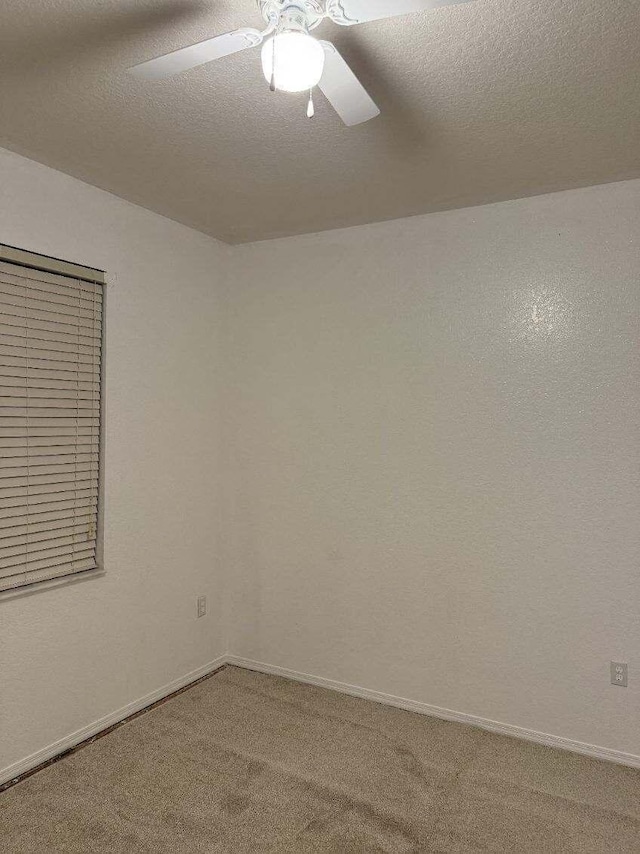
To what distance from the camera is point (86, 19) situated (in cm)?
171

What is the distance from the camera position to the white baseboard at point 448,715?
2783 mm

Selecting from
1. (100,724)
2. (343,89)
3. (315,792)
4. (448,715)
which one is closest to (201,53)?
(343,89)

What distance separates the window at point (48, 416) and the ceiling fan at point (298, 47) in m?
1.37

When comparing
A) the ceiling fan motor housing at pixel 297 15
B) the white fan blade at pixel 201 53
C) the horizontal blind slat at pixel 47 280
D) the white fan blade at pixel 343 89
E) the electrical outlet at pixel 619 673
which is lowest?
the electrical outlet at pixel 619 673

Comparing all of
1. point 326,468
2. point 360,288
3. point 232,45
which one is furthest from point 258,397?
point 232,45

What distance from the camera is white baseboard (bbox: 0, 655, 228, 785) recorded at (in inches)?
102

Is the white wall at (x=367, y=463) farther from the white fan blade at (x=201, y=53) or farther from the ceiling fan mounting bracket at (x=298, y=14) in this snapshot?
the ceiling fan mounting bracket at (x=298, y=14)

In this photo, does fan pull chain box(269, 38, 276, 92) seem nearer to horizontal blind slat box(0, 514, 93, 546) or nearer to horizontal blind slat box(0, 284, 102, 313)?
horizontal blind slat box(0, 284, 102, 313)

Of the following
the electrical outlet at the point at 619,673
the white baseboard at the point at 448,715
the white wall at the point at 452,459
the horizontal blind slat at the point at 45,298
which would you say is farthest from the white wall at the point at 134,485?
the electrical outlet at the point at 619,673

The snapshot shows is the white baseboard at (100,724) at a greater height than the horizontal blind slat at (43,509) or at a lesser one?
lesser

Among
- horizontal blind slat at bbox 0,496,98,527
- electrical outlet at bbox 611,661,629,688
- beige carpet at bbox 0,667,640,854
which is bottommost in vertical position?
beige carpet at bbox 0,667,640,854

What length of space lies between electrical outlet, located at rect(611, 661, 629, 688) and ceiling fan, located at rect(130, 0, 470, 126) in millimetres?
2543

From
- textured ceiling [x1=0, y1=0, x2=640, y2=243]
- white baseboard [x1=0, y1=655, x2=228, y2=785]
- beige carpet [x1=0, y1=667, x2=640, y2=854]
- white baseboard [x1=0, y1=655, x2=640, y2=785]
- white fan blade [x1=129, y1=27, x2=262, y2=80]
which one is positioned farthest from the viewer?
white baseboard [x1=0, y1=655, x2=640, y2=785]

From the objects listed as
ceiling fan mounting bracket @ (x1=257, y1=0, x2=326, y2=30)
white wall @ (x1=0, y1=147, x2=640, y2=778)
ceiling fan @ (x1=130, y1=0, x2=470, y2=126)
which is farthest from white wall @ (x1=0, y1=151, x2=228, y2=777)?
ceiling fan mounting bracket @ (x1=257, y1=0, x2=326, y2=30)
